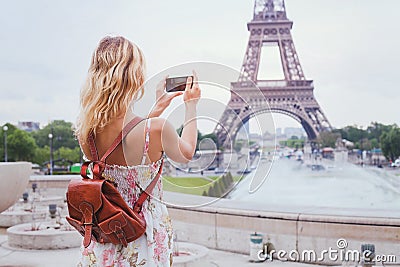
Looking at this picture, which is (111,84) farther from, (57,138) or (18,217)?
(57,138)

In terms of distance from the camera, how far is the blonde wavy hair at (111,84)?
2266 millimetres

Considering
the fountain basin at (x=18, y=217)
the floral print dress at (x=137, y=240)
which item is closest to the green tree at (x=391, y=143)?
the fountain basin at (x=18, y=217)

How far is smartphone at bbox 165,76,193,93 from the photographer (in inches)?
90.3

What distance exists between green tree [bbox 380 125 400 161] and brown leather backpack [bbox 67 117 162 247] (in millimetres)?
20076

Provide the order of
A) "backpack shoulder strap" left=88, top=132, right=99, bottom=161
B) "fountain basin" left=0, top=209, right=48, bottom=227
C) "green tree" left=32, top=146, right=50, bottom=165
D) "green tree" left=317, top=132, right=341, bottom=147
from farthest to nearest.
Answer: "green tree" left=32, top=146, right=50, bottom=165
"green tree" left=317, top=132, right=341, bottom=147
"fountain basin" left=0, top=209, right=48, bottom=227
"backpack shoulder strap" left=88, top=132, right=99, bottom=161

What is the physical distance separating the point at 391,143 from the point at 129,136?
21257mm

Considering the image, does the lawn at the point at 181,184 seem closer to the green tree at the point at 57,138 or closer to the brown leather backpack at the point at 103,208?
the brown leather backpack at the point at 103,208

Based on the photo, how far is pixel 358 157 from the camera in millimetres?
25281

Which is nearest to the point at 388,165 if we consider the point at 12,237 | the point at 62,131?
the point at 12,237

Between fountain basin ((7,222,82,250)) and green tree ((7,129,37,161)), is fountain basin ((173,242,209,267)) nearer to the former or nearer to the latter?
fountain basin ((7,222,82,250))

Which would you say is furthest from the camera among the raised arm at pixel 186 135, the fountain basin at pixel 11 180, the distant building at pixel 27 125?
the distant building at pixel 27 125

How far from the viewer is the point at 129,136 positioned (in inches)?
89.6

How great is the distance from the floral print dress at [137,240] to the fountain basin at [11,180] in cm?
442

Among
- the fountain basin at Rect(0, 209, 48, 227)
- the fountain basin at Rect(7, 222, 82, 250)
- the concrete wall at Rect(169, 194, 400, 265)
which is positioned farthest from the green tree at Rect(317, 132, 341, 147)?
the fountain basin at Rect(7, 222, 82, 250)
